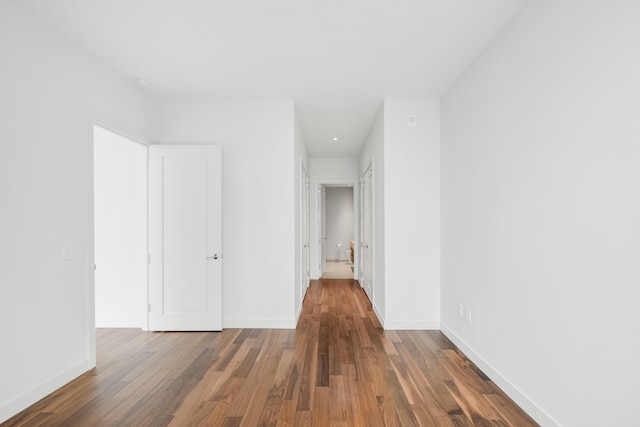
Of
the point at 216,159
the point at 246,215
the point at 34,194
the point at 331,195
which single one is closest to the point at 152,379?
the point at 34,194

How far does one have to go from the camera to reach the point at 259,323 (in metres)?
4.25

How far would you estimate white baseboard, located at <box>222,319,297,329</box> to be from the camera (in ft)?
13.9

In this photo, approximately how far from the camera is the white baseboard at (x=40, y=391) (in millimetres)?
2256

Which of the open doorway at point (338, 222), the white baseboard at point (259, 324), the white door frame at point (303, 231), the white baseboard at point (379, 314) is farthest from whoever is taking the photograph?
the open doorway at point (338, 222)

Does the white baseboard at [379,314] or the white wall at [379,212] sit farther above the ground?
the white wall at [379,212]

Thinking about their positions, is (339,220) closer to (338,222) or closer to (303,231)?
(338,222)

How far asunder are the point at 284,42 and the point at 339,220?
9.48m

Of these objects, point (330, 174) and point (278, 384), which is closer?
point (278, 384)

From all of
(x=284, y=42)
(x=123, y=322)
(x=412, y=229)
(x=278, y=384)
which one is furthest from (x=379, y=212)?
(x=123, y=322)

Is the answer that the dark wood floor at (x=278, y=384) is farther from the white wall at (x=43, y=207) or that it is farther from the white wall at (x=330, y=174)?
the white wall at (x=330, y=174)

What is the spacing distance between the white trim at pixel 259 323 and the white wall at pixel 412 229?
1.25 metres

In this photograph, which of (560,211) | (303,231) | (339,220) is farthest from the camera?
(339,220)

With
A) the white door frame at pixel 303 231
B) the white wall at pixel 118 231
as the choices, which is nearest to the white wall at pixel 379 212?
the white door frame at pixel 303 231

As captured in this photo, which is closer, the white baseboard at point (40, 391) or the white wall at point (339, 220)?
the white baseboard at point (40, 391)
